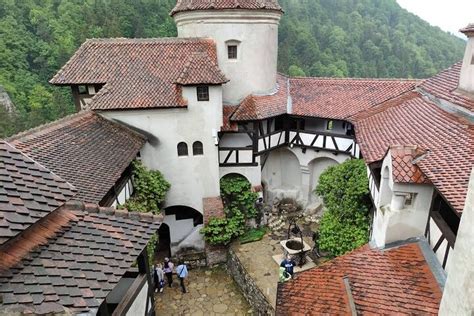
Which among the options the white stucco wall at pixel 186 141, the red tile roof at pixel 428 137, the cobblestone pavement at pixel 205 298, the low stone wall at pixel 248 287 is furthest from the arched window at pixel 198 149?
the red tile roof at pixel 428 137

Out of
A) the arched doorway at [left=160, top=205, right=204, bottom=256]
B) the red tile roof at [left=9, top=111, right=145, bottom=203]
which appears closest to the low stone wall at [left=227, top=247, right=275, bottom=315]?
the arched doorway at [left=160, top=205, right=204, bottom=256]

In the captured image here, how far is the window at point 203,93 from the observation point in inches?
584

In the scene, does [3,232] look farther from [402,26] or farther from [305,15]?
[402,26]

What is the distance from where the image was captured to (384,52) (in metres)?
79.8

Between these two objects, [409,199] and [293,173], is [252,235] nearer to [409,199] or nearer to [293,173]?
[293,173]

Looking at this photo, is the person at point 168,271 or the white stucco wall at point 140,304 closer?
the white stucco wall at point 140,304

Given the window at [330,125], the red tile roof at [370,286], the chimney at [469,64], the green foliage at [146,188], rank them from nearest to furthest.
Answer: the red tile roof at [370,286]
the chimney at [469,64]
the green foliage at [146,188]
the window at [330,125]

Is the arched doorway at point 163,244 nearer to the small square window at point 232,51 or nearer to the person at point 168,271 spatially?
the person at point 168,271

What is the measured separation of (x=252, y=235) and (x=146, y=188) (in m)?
5.85

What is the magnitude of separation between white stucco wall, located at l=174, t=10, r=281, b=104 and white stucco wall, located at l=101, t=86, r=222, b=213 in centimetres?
256

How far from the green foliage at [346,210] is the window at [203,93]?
642 cm

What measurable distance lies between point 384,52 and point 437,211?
82532mm

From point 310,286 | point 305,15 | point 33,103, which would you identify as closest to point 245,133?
point 310,286

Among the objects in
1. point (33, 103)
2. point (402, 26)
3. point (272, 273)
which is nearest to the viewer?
point (272, 273)
